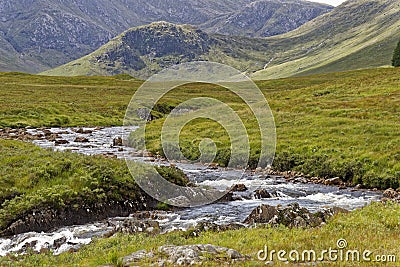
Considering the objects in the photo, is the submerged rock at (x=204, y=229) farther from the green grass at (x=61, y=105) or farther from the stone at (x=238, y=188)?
the green grass at (x=61, y=105)

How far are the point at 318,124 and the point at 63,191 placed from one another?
1320 inches

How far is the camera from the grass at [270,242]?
38.0 ft

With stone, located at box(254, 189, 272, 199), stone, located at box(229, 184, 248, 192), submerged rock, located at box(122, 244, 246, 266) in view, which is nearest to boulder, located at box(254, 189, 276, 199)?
stone, located at box(254, 189, 272, 199)

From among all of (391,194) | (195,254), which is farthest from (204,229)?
(391,194)

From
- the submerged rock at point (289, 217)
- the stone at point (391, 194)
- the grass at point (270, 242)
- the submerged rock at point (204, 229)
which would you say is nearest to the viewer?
the grass at point (270, 242)

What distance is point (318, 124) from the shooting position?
46469 mm

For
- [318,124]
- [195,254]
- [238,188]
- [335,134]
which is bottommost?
[238,188]

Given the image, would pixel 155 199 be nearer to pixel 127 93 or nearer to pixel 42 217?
pixel 42 217

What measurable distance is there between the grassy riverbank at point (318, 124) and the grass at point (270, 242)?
1631 cm

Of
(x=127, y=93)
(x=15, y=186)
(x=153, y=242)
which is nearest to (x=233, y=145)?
(x=15, y=186)

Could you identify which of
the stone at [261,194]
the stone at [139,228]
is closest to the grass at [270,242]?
the stone at [139,228]

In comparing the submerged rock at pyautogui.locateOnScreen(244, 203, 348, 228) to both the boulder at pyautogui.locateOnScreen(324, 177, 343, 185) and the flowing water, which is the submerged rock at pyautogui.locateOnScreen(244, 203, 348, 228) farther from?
the boulder at pyautogui.locateOnScreen(324, 177, 343, 185)

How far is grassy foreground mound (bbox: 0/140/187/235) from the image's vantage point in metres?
20.0

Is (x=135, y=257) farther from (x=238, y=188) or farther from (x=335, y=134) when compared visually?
(x=335, y=134)
